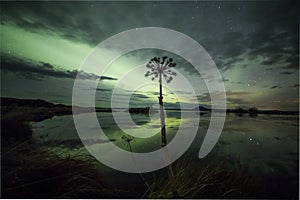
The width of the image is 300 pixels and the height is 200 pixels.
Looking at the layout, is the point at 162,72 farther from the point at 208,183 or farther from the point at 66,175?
the point at 66,175

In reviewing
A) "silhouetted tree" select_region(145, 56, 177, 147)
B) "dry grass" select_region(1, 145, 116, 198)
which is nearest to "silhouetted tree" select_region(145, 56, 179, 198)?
"silhouetted tree" select_region(145, 56, 177, 147)

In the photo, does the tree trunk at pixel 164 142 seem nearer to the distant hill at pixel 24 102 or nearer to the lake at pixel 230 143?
the lake at pixel 230 143

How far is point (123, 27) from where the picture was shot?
135 centimetres

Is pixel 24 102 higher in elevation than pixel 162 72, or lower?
lower

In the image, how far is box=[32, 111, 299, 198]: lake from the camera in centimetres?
135

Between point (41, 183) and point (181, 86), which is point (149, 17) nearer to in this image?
point (181, 86)

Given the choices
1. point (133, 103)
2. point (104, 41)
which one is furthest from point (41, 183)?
point (104, 41)

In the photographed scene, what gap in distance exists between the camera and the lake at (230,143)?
53.0 inches

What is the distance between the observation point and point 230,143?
4.47ft

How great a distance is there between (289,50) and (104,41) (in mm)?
1171

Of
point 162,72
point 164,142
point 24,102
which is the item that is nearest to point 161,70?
point 162,72

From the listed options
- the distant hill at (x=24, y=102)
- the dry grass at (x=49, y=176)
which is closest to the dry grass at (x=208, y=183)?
the dry grass at (x=49, y=176)

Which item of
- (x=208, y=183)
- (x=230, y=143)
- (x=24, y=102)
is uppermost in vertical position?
(x=24, y=102)

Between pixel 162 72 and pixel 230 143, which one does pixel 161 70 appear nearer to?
pixel 162 72
